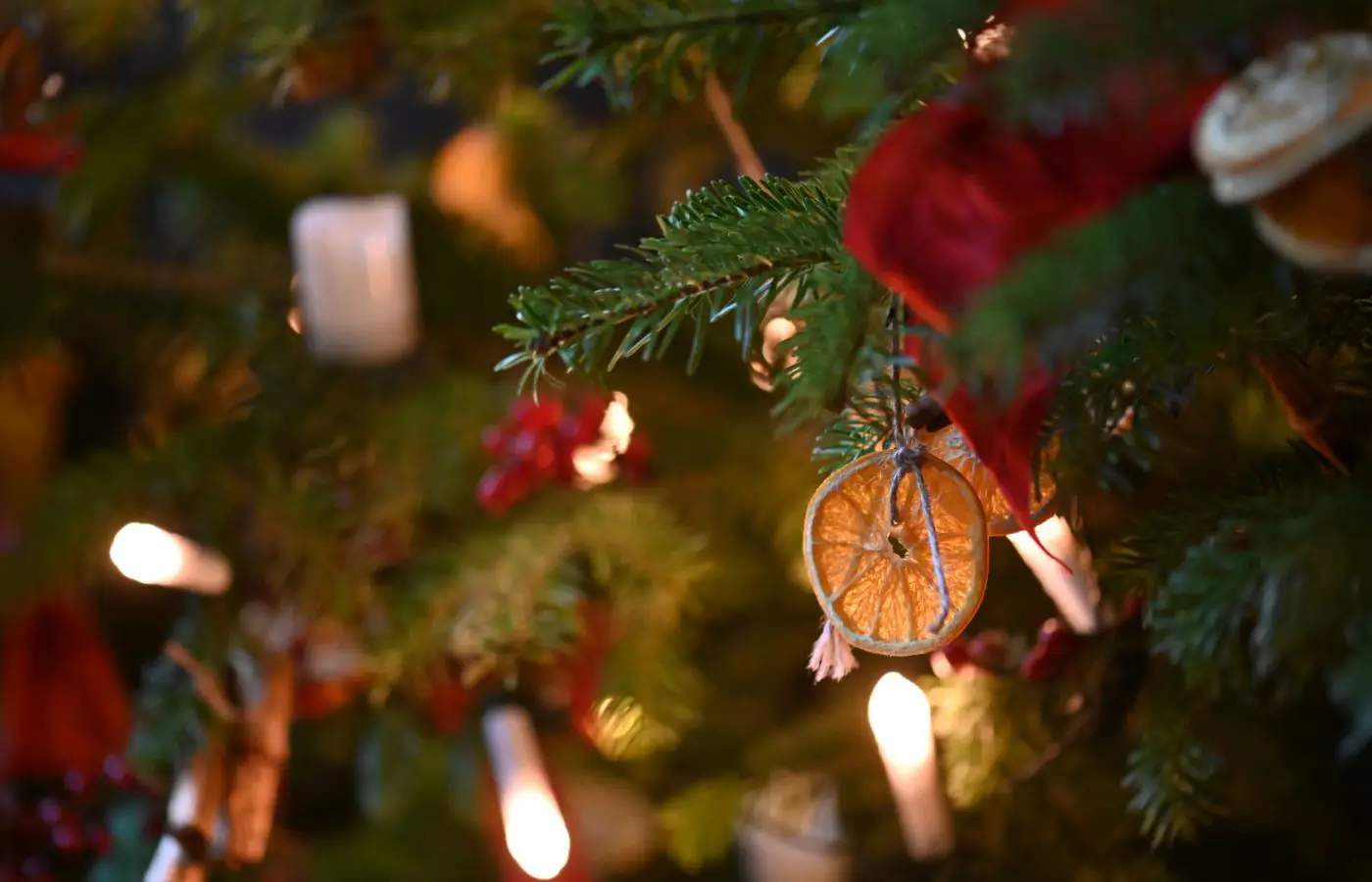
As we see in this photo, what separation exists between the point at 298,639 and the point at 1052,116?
1.66 ft

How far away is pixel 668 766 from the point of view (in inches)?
30.8

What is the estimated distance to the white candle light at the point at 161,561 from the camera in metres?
0.55

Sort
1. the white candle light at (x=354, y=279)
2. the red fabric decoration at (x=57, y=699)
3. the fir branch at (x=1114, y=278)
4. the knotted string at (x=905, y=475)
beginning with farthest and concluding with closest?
the red fabric decoration at (x=57, y=699) < the white candle light at (x=354, y=279) < the knotted string at (x=905, y=475) < the fir branch at (x=1114, y=278)

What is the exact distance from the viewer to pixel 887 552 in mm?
335

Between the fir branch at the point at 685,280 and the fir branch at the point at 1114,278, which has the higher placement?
the fir branch at the point at 1114,278

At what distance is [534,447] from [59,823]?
37 cm

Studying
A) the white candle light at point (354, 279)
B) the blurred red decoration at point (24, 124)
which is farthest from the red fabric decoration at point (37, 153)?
the white candle light at point (354, 279)

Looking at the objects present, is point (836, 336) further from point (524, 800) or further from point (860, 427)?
point (524, 800)

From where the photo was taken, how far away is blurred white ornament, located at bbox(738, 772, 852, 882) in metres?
0.62

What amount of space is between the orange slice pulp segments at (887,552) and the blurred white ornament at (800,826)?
316 mm

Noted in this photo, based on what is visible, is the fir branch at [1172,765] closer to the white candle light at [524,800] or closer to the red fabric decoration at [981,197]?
the red fabric decoration at [981,197]

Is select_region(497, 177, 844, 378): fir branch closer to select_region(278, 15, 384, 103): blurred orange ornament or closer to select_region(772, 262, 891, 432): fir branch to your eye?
select_region(772, 262, 891, 432): fir branch

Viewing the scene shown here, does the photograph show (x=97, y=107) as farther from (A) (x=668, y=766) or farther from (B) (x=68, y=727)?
(A) (x=668, y=766)

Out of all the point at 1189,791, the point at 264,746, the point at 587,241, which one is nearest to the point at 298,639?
the point at 264,746
